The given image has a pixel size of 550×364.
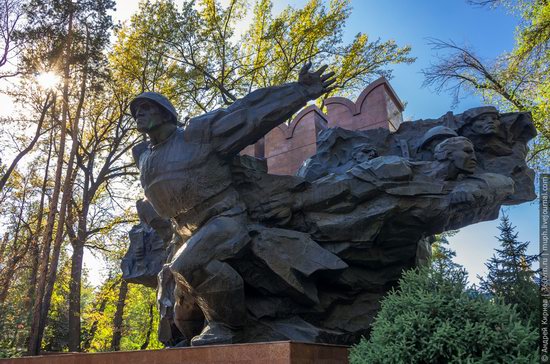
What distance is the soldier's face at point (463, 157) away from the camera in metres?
6.47

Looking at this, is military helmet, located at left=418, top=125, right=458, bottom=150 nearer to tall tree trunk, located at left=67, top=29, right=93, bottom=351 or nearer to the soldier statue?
the soldier statue

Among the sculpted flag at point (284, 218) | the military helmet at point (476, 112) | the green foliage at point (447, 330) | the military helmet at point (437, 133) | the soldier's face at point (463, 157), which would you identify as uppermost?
the military helmet at point (476, 112)

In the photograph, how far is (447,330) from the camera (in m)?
3.91

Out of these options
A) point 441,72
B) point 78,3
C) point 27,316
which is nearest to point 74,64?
point 78,3

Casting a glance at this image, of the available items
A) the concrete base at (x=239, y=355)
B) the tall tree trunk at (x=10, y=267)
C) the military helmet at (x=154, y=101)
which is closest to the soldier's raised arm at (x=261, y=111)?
the military helmet at (x=154, y=101)

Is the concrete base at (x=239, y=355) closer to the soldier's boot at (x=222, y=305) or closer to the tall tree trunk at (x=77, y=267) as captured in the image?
the soldier's boot at (x=222, y=305)

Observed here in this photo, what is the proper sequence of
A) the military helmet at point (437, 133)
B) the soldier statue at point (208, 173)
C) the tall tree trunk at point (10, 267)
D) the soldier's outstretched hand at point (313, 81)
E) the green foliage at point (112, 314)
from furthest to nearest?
1. the green foliage at point (112, 314)
2. the tall tree trunk at point (10, 267)
3. the military helmet at point (437, 133)
4. the soldier's outstretched hand at point (313, 81)
5. the soldier statue at point (208, 173)

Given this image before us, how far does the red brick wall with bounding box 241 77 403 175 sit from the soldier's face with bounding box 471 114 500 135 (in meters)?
1.49

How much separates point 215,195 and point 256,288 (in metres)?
1.24

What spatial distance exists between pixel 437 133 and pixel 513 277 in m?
2.23

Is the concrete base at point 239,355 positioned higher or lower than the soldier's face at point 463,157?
lower

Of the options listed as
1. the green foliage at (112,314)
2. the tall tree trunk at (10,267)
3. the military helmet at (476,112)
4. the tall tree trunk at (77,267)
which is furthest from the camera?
the green foliage at (112,314)

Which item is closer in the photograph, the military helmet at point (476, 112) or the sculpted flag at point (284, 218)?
the sculpted flag at point (284, 218)

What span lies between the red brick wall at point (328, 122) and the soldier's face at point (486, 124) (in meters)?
1.49
